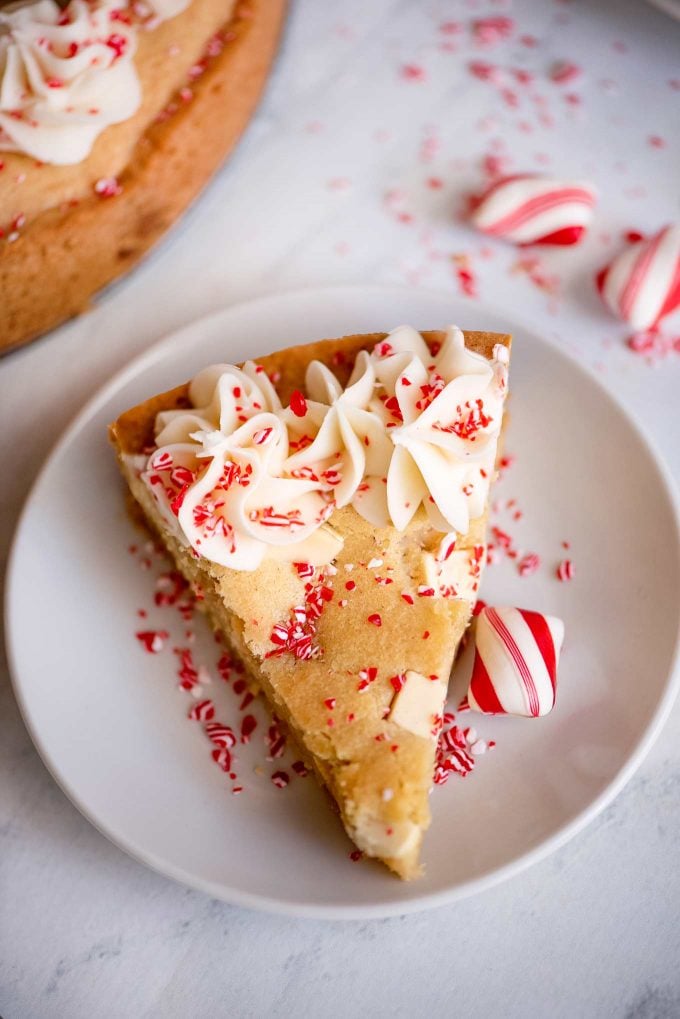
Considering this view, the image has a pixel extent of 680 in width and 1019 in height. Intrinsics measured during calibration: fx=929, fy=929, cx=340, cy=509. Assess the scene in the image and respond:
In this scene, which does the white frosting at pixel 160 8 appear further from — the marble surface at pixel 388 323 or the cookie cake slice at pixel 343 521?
the cookie cake slice at pixel 343 521

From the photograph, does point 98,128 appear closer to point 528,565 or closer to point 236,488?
point 236,488

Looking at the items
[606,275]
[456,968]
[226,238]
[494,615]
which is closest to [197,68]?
[226,238]

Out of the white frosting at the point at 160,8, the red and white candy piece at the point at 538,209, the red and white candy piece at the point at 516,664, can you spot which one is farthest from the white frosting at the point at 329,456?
the white frosting at the point at 160,8

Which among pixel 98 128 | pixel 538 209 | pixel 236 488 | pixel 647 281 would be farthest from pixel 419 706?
pixel 98 128

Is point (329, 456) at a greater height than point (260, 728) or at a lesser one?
greater

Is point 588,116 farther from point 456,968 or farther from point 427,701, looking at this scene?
point 456,968

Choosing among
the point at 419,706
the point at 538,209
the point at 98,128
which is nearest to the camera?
the point at 419,706

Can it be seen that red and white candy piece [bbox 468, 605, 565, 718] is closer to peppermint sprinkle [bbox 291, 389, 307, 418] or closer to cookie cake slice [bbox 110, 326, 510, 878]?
cookie cake slice [bbox 110, 326, 510, 878]
